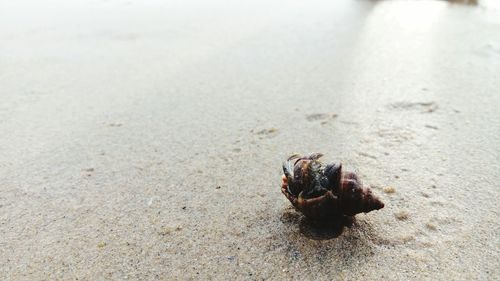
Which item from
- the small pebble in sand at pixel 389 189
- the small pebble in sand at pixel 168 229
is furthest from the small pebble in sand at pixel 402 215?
the small pebble in sand at pixel 168 229

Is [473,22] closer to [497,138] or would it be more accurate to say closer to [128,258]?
[497,138]

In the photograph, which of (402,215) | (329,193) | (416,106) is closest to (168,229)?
(329,193)

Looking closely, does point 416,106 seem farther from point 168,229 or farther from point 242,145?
point 168,229

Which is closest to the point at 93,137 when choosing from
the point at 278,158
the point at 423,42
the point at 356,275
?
the point at 278,158

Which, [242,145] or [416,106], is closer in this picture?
[242,145]

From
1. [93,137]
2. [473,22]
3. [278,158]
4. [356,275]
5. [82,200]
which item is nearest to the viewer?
[356,275]
